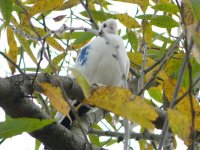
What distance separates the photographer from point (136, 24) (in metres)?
1.34

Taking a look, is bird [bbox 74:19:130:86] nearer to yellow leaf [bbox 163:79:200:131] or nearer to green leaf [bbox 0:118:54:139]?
yellow leaf [bbox 163:79:200:131]

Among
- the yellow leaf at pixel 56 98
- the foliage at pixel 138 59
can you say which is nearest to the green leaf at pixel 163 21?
the foliage at pixel 138 59

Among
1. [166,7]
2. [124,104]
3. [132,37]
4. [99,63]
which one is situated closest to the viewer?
[124,104]

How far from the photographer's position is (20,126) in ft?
2.59

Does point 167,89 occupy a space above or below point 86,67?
above

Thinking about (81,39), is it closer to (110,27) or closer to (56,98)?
(110,27)

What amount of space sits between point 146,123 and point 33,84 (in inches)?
15.5

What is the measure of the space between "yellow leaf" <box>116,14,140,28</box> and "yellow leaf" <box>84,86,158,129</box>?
54cm

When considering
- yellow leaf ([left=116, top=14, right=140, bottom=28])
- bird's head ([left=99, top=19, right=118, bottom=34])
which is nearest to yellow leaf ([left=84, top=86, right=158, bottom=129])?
yellow leaf ([left=116, top=14, right=140, bottom=28])

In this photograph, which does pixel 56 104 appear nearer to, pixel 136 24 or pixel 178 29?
pixel 136 24

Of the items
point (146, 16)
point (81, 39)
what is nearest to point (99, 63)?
point (81, 39)

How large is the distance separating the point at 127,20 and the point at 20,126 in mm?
595

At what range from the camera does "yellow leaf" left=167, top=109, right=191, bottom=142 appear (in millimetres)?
740

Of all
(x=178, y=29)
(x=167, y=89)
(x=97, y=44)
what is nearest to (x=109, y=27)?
(x=97, y=44)
